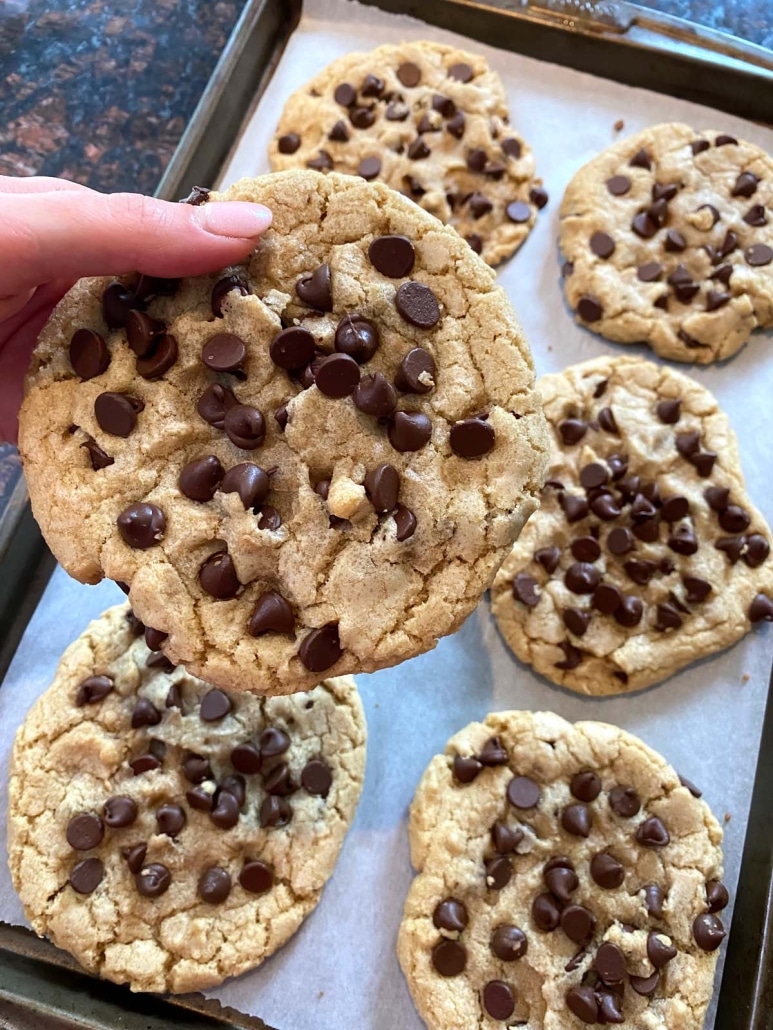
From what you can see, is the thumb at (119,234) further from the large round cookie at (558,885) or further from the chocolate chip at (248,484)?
the large round cookie at (558,885)

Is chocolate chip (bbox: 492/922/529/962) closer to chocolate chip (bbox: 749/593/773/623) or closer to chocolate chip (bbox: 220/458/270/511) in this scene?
chocolate chip (bbox: 749/593/773/623)

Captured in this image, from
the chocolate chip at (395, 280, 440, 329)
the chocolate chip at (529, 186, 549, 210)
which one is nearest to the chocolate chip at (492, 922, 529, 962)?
the chocolate chip at (395, 280, 440, 329)

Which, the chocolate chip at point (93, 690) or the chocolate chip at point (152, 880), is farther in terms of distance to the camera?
the chocolate chip at point (93, 690)

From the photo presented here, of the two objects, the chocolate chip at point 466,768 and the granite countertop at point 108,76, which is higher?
the granite countertop at point 108,76

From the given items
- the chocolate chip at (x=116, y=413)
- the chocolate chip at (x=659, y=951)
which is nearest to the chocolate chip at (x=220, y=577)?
the chocolate chip at (x=116, y=413)

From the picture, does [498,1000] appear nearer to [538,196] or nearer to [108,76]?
[538,196]

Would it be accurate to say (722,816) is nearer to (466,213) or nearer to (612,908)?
(612,908)

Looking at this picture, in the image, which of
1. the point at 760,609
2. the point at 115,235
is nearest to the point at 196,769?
the point at 115,235
